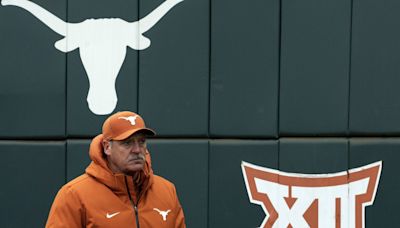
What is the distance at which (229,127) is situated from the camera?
186 inches

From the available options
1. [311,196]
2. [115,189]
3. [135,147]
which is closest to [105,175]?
[115,189]

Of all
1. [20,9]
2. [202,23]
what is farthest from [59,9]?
[202,23]

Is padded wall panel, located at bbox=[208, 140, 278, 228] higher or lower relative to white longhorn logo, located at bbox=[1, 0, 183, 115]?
lower

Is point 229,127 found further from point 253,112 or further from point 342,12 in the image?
point 342,12

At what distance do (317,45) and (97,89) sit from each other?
143cm

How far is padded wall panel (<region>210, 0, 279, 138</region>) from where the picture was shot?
471cm

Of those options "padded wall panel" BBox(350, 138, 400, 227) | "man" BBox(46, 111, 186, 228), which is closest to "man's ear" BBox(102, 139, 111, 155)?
"man" BBox(46, 111, 186, 228)

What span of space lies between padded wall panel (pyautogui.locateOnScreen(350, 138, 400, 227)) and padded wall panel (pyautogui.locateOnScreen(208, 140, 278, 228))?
1.83 feet

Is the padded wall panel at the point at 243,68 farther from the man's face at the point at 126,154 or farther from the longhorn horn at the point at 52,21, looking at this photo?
the man's face at the point at 126,154

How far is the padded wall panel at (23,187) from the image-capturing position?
15.9 ft

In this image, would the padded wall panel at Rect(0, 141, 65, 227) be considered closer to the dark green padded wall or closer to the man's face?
the dark green padded wall

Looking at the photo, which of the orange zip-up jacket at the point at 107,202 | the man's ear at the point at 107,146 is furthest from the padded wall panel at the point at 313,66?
the man's ear at the point at 107,146

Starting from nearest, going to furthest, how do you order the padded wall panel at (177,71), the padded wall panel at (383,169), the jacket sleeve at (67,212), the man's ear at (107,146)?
the jacket sleeve at (67,212), the man's ear at (107,146), the padded wall panel at (383,169), the padded wall panel at (177,71)

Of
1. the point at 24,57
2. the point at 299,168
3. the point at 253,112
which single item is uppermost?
the point at 24,57
